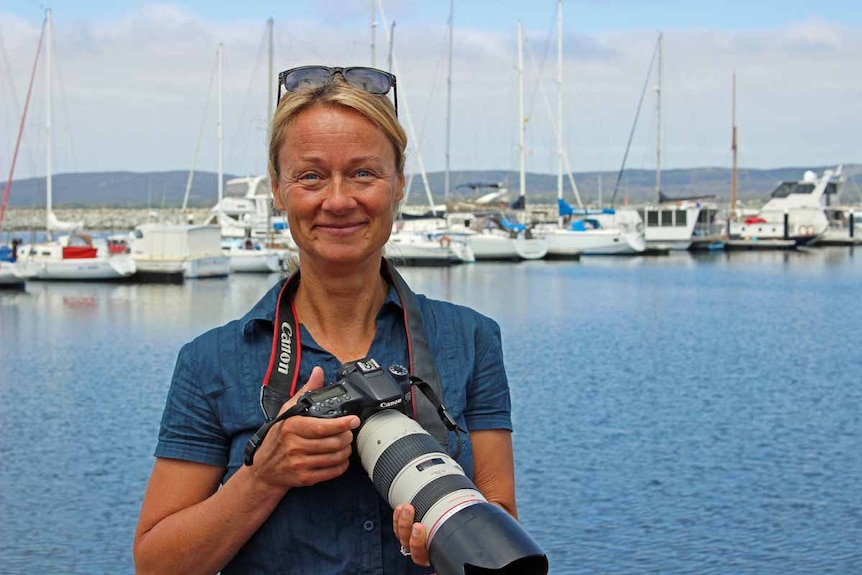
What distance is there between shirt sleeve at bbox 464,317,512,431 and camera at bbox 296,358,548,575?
0.22 metres

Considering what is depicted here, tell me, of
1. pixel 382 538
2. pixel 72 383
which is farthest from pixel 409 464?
pixel 72 383

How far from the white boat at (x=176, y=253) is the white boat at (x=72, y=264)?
43.3 inches

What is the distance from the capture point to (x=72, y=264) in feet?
140

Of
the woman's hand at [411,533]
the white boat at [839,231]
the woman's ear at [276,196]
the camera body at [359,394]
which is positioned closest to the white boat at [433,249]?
the white boat at [839,231]

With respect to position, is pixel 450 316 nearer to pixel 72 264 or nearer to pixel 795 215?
pixel 72 264

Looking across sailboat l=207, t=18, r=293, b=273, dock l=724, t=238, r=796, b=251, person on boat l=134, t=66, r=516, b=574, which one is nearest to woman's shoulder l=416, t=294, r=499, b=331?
person on boat l=134, t=66, r=516, b=574

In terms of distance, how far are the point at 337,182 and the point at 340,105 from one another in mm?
154

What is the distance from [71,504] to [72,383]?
910cm

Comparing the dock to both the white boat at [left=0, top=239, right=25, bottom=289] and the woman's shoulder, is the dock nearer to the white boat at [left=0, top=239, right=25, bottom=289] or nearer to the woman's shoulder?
the white boat at [left=0, top=239, right=25, bottom=289]

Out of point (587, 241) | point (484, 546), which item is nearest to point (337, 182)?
point (484, 546)

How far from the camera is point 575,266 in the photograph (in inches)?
2357

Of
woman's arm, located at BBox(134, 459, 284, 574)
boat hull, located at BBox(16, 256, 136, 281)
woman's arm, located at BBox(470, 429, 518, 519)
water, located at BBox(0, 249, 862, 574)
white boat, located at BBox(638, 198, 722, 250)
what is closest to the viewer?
woman's arm, located at BBox(134, 459, 284, 574)

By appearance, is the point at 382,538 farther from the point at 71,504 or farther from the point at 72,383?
the point at 72,383

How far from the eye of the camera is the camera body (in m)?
2.14
